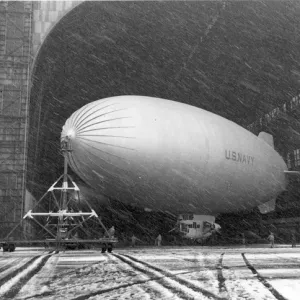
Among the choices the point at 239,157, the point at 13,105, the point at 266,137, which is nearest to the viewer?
the point at 239,157

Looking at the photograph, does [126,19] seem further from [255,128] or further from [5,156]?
[255,128]

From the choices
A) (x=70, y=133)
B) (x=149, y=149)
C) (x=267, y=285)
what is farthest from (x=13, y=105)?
(x=267, y=285)

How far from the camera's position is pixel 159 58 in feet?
93.4

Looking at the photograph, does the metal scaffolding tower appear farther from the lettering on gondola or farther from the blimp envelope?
the lettering on gondola

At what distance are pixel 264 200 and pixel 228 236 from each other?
710 cm

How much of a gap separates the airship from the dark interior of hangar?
9.25 m

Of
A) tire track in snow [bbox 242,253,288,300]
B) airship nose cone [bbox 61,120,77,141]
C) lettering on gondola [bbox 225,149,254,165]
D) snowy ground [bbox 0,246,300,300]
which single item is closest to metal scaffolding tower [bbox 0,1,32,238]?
airship nose cone [bbox 61,120,77,141]

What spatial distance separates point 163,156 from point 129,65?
14.7m

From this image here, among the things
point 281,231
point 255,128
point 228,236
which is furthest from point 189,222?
point 255,128

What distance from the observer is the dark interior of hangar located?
24578 millimetres

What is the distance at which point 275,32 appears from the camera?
26.2 m

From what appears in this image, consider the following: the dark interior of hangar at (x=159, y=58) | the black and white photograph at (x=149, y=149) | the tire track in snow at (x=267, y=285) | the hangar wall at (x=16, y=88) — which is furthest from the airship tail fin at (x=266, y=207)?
the tire track in snow at (x=267, y=285)

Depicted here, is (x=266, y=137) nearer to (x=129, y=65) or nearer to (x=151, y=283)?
(x=129, y=65)

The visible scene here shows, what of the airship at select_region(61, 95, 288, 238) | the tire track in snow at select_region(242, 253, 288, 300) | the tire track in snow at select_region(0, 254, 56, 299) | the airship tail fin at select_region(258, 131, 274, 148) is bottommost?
the tire track in snow at select_region(242, 253, 288, 300)
